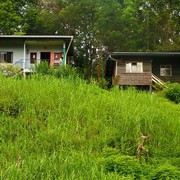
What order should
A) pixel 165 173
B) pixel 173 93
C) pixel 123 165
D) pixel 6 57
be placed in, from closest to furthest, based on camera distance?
pixel 165 173
pixel 123 165
pixel 173 93
pixel 6 57

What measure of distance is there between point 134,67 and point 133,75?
0.73 m

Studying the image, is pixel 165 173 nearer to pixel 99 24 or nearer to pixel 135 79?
pixel 135 79

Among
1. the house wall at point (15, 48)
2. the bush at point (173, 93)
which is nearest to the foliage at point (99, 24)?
the house wall at point (15, 48)

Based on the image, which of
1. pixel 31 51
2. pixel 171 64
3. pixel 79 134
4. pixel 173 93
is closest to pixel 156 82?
pixel 171 64

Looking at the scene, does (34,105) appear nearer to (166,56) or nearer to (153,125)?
(153,125)

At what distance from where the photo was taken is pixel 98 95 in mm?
10953

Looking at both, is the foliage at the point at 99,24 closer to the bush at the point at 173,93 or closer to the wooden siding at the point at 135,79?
the wooden siding at the point at 135,79

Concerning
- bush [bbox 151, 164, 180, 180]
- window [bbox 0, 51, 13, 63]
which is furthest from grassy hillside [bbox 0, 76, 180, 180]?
window [bbox 0, 51, 13, 63]

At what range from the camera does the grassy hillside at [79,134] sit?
6.45 m

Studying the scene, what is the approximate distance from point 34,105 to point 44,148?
204 cm

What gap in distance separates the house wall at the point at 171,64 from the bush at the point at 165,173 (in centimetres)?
2256

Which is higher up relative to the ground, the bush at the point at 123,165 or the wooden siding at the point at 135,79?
the wooden siding at the point at 135,79

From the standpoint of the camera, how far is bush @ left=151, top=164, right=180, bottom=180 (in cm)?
630

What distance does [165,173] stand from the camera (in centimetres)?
637
